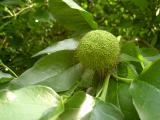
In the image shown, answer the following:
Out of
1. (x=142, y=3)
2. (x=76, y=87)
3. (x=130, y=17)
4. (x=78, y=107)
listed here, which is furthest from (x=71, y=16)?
(x=130, y=17)

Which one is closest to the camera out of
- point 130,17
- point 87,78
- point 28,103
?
point 28,103

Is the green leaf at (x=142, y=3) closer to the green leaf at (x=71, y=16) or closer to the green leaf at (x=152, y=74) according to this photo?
the green leaf at (x=71, y=16)

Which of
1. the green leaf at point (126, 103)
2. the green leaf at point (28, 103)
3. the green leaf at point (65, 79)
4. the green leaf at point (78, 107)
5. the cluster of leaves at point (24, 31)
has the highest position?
the green leaf at point (28, 103)

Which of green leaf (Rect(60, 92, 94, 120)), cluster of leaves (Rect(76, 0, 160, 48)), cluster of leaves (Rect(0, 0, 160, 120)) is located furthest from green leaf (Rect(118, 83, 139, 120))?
cluster of leaves (Rect(76, 0, 160, 48))

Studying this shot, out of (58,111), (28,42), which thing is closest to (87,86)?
(58,111)

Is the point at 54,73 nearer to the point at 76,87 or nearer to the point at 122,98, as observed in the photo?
the point at 76,87

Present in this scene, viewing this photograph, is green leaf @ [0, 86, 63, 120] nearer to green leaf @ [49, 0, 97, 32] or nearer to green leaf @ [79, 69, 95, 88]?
green leaf @ [79, 69, 95, 88]

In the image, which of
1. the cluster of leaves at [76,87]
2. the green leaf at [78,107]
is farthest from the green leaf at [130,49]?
the green leaf at [78,107]
